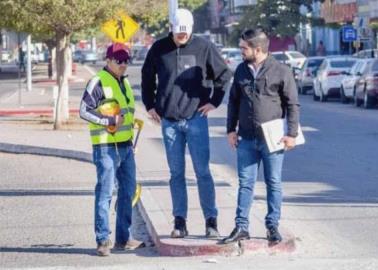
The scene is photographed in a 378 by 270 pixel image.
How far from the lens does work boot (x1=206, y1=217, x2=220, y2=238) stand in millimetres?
10947

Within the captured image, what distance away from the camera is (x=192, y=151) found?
10914 mm

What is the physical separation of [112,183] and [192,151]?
781mm

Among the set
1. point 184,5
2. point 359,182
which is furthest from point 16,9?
point 184,5

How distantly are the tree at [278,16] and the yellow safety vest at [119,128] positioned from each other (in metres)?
53.0

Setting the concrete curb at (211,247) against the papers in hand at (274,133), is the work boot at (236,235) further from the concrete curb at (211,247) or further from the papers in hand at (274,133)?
the papers in hand at (274,133)

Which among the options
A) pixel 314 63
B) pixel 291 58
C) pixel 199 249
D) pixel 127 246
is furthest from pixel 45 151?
pixel 291 58

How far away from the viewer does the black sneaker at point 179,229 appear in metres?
11.0

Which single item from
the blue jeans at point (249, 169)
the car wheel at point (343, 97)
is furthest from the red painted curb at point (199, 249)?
the car wheel at point (343, 97)

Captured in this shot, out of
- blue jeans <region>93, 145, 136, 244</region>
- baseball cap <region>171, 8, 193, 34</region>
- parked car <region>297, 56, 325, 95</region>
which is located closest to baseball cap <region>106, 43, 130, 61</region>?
baseball cap <region>171, 8, 193, 34</region>

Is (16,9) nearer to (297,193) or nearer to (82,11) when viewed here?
(82,11)

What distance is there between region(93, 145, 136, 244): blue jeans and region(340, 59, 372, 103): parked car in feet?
93.9

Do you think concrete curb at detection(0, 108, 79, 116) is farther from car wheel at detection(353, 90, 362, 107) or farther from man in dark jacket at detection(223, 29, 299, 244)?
man in dark jacket at detection(223, 29, 299, 244)

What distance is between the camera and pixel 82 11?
27938 mm

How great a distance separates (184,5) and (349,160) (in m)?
30.6
